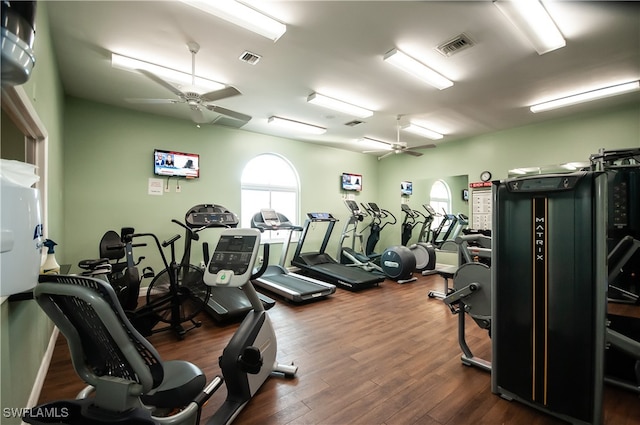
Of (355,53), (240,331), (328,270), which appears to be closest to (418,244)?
(328,270)

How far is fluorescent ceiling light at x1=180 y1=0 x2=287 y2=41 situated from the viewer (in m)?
2.22

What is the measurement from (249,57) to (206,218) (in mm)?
2075

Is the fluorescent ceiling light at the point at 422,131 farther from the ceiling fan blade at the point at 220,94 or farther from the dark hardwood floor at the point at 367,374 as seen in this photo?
the ceiling fan blade at the point at 220,94

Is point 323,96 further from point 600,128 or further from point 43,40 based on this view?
point 600,128

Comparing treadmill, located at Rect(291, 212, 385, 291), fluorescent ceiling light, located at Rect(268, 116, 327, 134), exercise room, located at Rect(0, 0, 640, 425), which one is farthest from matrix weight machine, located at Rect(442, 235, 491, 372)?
fluorescent ceiling light, located at Rect(268, 116, 327, 134)

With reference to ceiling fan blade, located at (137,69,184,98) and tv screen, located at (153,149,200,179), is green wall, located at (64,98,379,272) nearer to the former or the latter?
tv screen, located at (153,149,200,179)

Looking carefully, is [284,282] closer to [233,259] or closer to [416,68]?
[233,259]

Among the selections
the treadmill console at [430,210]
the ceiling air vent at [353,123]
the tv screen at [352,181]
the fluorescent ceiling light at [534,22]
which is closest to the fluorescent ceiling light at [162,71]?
the ceiling air vent at [353,123]

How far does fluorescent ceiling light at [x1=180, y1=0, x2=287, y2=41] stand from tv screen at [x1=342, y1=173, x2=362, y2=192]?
4.95m

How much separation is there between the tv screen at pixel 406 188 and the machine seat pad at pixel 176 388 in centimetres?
685

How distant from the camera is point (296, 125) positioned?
Answer: 549 cm

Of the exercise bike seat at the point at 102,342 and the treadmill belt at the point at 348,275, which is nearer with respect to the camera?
the exercise bike seat at the point at 102,342

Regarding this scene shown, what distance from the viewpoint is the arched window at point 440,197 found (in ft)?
22.6

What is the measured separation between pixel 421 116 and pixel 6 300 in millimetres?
5453
